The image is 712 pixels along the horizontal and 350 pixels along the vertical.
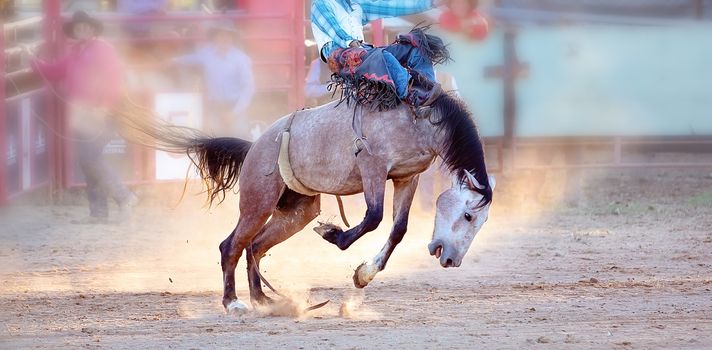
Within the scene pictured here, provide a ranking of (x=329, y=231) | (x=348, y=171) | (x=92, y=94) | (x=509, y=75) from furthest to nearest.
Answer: (x=509, y=75), (x=92, y=94), (x=348, y=171), (x=329, y=231)

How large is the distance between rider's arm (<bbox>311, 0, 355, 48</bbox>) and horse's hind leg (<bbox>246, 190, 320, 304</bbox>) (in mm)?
1022

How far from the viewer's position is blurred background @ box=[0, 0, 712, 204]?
40.0ft

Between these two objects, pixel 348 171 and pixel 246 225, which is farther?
pixel 246 225

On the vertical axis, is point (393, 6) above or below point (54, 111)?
above

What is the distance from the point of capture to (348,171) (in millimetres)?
6887

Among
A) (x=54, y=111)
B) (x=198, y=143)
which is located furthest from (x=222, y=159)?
(x=54, y=111)

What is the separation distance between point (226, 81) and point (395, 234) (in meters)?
6.00

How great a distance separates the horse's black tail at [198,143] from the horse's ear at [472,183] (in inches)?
66.4

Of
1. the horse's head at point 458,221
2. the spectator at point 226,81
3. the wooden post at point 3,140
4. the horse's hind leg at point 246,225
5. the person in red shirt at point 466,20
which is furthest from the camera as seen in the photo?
the person in red shirt at point 466,20

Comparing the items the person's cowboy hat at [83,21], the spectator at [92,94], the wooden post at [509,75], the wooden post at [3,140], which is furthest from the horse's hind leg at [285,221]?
the wooden post at [509,75]

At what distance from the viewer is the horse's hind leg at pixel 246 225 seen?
728 cm

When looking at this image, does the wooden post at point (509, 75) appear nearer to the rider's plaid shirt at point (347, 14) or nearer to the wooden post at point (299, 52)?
the wooden post at point (299, 52)

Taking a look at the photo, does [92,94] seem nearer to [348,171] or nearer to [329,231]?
[348,171]

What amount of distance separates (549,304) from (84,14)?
5.76m
